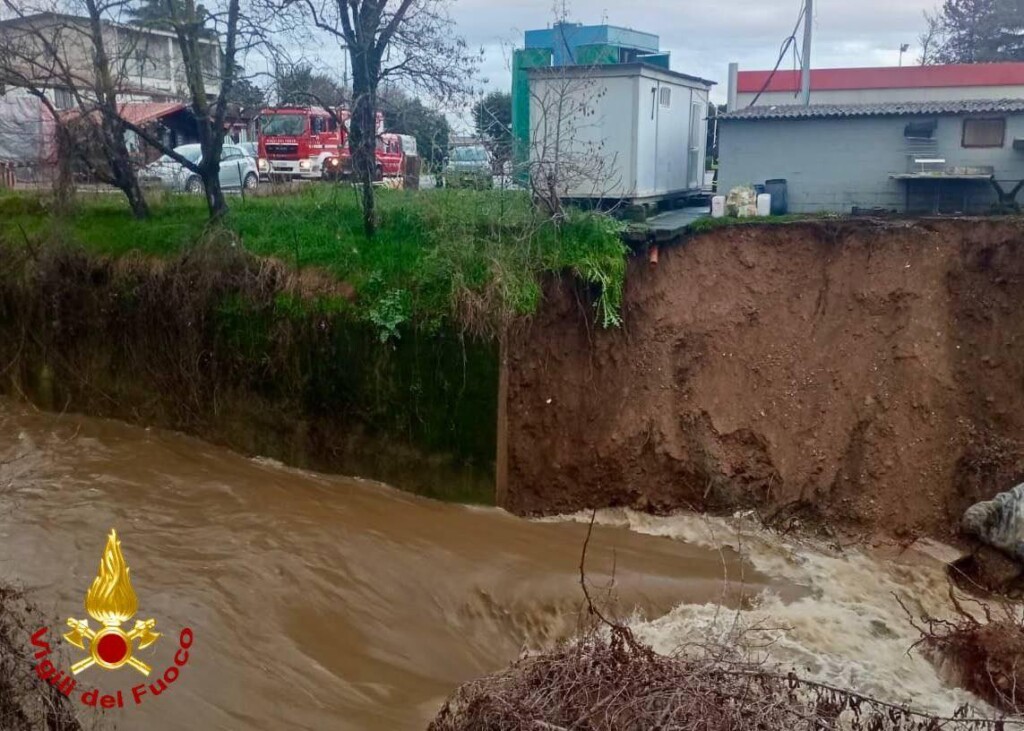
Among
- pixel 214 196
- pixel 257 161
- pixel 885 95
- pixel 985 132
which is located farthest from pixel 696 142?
pixel 257 161

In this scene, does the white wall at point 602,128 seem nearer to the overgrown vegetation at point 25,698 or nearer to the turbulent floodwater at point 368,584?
the turbulent floodwater at point 368,584

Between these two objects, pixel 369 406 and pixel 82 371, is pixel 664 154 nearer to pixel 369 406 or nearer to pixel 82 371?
pixel 369 406

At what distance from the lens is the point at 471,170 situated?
1250cm

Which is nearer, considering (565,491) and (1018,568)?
(1018,568)

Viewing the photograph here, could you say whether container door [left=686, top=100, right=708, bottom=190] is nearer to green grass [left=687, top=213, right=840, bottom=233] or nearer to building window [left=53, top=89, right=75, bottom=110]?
green grass [left=687, top=213, right=840, bottom=233]

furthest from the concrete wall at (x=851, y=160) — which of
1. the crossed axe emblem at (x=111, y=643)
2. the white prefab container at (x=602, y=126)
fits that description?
the crossed axe emblem at (x=111, y=643)

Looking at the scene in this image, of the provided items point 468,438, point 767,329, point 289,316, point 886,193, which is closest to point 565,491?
point 468,438

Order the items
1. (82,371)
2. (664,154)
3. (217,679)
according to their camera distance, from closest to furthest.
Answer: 1. (217,679)
2. (82,371)
3. (664,154)

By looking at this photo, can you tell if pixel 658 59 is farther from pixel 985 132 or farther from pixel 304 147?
pixel 304 147

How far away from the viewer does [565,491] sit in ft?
37.0

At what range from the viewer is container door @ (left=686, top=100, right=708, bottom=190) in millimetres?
15773

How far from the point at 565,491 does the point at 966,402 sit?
5.08 metres

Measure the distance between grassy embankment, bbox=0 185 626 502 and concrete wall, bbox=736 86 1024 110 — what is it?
8196 millimetres

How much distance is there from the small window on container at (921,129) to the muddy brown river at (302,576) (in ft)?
24.6
